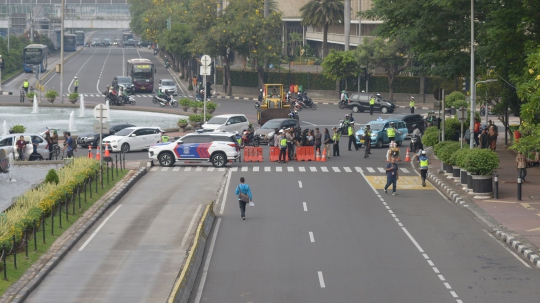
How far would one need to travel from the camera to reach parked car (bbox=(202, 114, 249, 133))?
53.2m

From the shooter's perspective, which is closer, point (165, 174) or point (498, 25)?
point (498, 25)

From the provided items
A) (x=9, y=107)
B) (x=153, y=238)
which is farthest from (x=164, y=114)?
(x=153, y=238)

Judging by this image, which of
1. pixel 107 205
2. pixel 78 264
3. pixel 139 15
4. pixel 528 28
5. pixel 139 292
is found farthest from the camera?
pixel 139 15

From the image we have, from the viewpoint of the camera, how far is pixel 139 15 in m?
148

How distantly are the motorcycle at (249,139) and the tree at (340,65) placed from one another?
33335 millimetres

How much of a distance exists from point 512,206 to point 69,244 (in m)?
15.6

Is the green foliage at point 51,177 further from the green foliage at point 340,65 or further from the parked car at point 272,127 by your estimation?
the green foliage at point 340,65

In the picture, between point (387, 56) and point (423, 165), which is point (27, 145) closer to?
point (423, 165)

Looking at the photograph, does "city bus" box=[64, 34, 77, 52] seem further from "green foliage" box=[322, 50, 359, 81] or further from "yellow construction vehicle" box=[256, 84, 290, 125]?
"yellow construction vehicle" box=[256, 84, 290, 125]

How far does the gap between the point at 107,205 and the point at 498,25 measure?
17.9 metres

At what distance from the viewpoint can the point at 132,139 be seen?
1882 inches

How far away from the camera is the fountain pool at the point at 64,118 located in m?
60.8

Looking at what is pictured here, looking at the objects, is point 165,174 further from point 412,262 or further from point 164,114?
point 164,114

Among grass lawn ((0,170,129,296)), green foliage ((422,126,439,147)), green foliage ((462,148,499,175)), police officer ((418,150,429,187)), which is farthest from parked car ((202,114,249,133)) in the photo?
green foliage ((462,148,499,175))
